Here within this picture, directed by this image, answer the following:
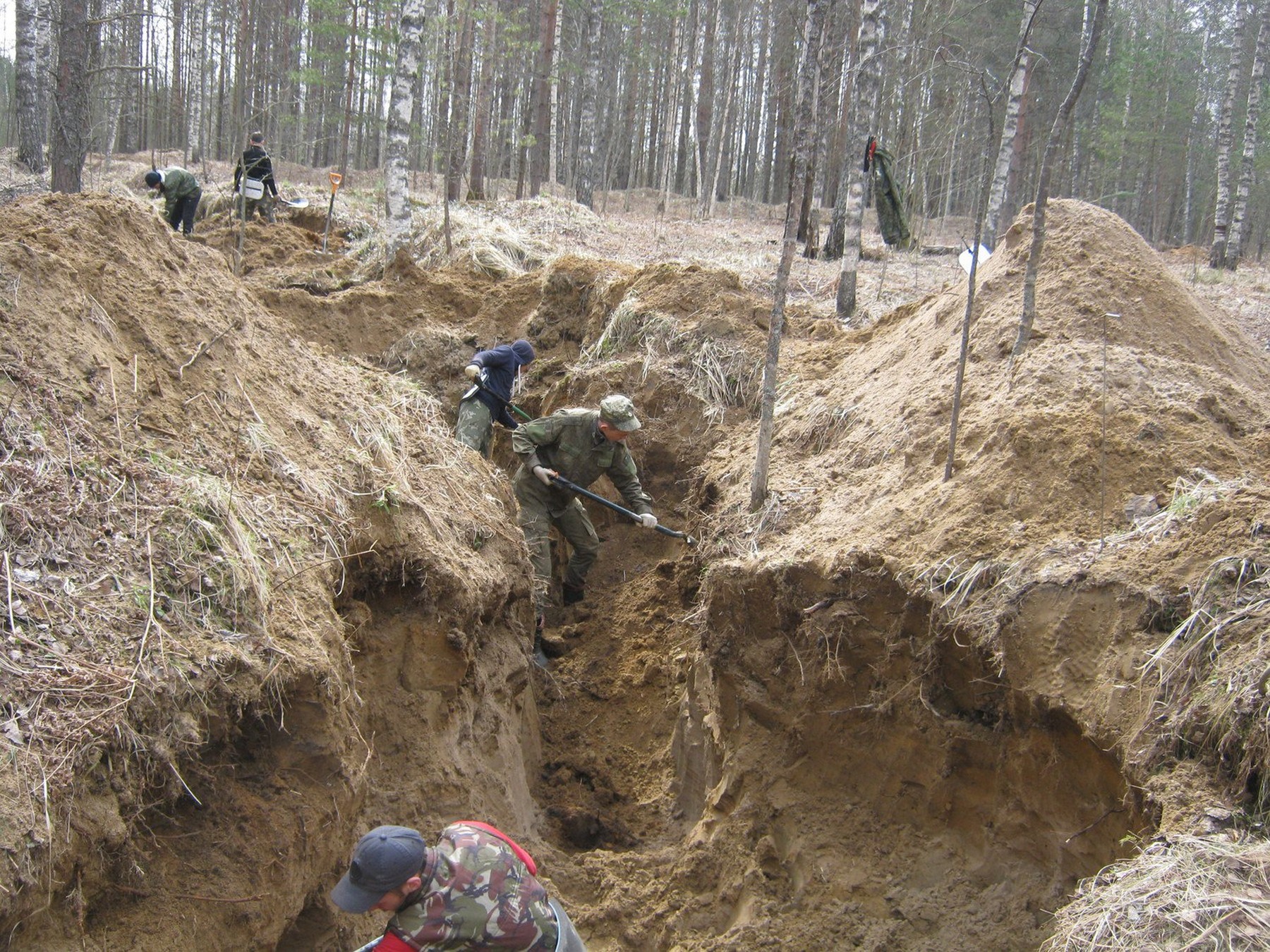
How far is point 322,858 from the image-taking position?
3633mm

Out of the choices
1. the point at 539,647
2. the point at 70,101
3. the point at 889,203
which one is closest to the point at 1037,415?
the point at 539,647

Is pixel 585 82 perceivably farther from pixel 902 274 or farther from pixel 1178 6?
pixel 1178 6

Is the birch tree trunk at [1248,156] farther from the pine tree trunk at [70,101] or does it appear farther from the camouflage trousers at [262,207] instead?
the pine tree trunk at [70,101]

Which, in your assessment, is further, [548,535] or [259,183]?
[259,183]

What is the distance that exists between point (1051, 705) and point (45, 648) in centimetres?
374

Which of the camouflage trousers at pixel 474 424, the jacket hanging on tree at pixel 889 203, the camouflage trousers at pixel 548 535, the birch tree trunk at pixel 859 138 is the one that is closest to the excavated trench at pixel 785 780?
the camouflage trousers at pixel 548 535

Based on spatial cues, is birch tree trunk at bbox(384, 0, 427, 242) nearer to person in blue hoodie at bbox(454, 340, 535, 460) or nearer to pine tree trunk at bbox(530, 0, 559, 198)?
person in blue hoodie at bbox(454, 340, 535, 460)

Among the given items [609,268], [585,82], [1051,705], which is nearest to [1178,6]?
[585,82]

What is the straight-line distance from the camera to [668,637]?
6727 mm

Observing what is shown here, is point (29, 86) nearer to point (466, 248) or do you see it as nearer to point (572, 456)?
point (466, 248)

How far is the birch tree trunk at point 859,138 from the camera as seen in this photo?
32.0 ft

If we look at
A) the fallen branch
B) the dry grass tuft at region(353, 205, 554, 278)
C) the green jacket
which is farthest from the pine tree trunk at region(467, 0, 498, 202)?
the fallen branch

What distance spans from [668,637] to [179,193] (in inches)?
332

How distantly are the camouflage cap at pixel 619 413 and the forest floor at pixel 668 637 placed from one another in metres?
0.83
